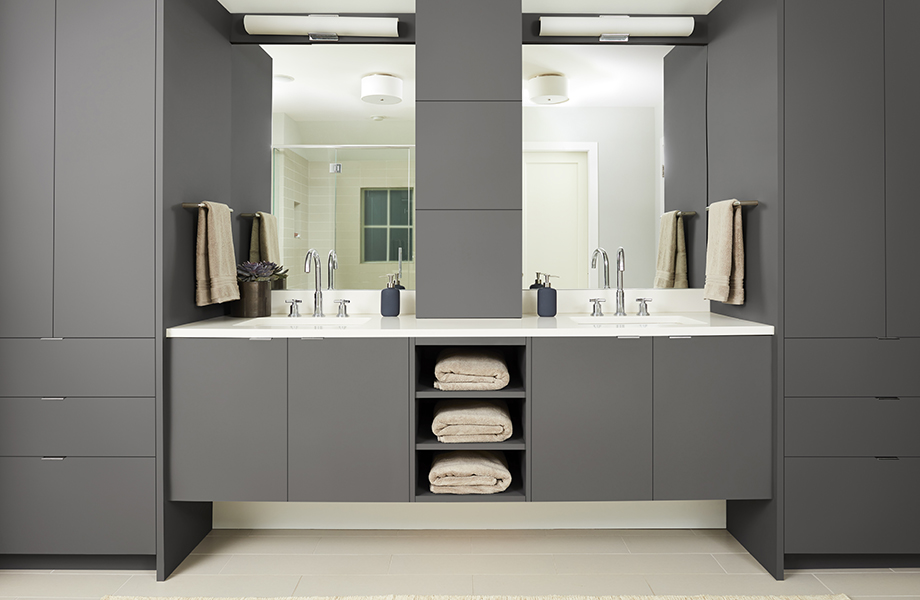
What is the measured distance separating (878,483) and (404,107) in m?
2.36

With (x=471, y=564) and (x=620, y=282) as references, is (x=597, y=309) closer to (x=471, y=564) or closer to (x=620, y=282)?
(x=620, y=282)

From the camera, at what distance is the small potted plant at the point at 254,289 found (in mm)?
2498

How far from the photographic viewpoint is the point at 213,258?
225cm

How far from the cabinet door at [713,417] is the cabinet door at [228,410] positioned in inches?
52.9

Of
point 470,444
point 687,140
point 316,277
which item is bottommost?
point 470,444

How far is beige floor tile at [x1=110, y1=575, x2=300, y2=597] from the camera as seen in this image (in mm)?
1995

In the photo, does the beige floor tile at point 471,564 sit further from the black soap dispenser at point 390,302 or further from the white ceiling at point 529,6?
the white ceiling at point 529,6

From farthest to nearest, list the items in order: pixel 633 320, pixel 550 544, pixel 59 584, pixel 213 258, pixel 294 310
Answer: pixel 294 310, pixel 633 320, pixel 550 544, pixel 213 258, pixel 59 584

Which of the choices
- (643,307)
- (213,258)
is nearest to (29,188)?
(213,258)

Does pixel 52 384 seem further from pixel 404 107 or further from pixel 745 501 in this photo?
pixel 745 501

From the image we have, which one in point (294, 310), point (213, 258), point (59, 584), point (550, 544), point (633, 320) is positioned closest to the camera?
point (59, 584)

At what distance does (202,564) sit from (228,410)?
2.08 ft

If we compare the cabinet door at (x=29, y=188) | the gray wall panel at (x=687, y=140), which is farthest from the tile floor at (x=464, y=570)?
the gray wall panel at (x=687, y=140)

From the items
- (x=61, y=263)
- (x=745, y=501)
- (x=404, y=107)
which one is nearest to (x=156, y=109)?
(x=61, y=263)
